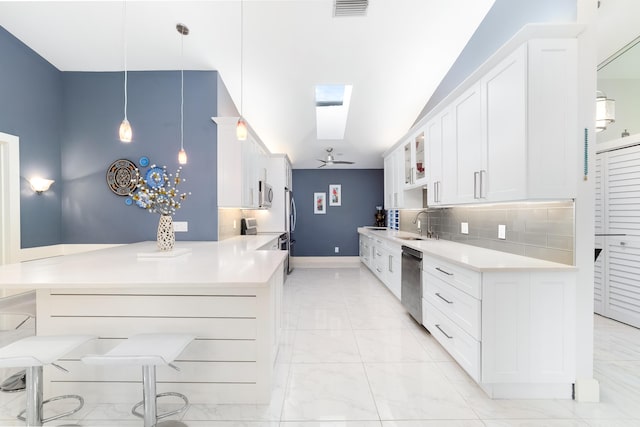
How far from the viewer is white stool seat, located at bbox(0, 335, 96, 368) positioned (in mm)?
1429

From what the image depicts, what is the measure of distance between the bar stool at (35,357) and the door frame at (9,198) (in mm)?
2099

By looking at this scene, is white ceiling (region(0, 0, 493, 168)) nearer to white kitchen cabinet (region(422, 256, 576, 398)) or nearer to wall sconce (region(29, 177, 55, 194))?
wall sconce (region(29, 177, 55, 194))

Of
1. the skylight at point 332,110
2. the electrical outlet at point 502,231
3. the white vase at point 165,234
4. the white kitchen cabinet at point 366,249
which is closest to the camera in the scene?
the white vase at point 165,234

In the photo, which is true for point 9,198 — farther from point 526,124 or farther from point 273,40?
point 526,124

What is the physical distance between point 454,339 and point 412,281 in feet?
3.42

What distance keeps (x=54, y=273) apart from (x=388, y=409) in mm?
2206

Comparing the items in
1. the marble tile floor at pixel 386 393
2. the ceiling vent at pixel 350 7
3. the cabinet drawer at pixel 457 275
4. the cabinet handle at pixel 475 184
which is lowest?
the marble tile floor at pixel 386 393

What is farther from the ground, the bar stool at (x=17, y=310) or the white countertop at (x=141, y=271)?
the white countertop at (x=141, y=271)

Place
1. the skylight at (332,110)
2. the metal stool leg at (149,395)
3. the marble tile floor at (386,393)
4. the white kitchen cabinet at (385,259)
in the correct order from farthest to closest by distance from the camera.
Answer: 1. the skylight at (332,110)
2. the white kitchen cabinet at (385,259)
3. the marble tile floor at (386,393)
4. the metal stool leg at (149,395)

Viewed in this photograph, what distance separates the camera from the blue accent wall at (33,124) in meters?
3.08

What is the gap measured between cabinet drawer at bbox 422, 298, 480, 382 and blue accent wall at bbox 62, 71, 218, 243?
8.73 ft

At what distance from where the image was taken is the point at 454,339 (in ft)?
8.00

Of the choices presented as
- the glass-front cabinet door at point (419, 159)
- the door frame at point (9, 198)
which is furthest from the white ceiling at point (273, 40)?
the door frame at point (9, 198)

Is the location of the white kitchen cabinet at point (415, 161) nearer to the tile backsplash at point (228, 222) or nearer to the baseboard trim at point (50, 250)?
the tile backsplash at point (228, 222)
